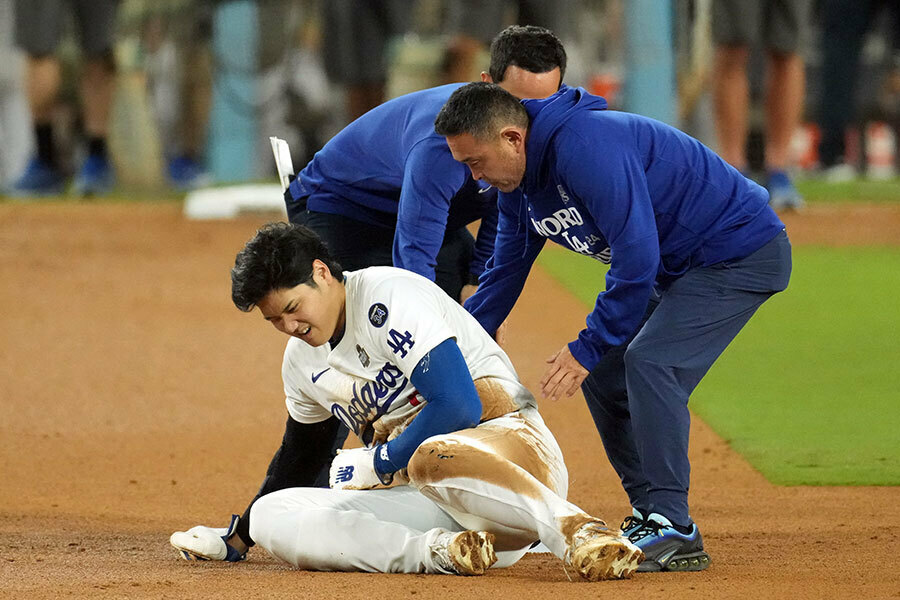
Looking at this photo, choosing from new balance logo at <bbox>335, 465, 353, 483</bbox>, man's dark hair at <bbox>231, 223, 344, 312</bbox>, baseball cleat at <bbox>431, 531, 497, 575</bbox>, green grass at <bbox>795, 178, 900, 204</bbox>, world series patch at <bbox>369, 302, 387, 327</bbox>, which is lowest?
green grass at <bbox>795, 178, 900, 204</bbox>

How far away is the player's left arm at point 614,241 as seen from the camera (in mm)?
4438

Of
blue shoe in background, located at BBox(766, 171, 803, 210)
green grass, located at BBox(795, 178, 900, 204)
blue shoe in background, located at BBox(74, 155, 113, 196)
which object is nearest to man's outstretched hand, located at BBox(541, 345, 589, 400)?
blue shoe in background, located at BBox(766, 171, 803, 210)

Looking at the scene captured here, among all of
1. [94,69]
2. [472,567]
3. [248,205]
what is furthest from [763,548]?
[94,69]

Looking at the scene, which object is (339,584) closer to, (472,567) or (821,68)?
(472,567)

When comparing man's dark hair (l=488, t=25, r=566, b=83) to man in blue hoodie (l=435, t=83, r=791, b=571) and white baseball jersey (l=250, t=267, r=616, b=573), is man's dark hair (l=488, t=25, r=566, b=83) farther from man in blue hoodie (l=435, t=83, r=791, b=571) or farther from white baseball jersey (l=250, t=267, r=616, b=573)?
white baseball jersey (l=250, t=267, r=616, b=573)

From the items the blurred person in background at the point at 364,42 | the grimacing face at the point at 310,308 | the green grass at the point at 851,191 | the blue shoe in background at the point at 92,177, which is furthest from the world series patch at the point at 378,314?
the blue shoe in background at the point at 92,177

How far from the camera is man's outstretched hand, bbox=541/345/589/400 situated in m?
4.54

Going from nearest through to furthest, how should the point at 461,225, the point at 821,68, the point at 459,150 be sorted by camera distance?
the point at 459,150
the point at 461,225
the point at 821,68

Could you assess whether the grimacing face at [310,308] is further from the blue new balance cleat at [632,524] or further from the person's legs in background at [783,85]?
the person's legs in background at [783,85]

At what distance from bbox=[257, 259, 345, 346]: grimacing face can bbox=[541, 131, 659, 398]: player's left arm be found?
0.72 m

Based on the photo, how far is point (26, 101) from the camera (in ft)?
48.0

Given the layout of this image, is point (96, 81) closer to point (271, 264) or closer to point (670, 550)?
point (271, 264)

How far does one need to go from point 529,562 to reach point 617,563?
0.68 m

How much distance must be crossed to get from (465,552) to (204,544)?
1.02 m
